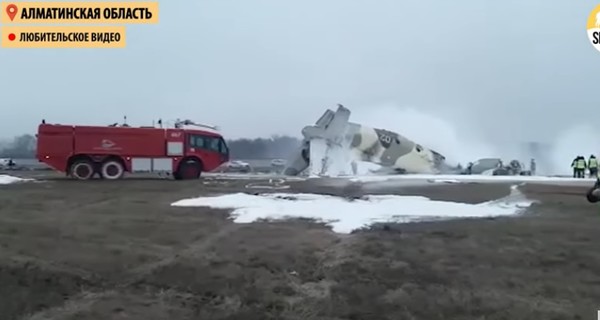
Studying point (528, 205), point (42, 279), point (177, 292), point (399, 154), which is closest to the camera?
point (177, 292)

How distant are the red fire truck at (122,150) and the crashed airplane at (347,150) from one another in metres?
6.61

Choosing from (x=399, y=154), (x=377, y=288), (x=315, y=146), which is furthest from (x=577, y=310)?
(x=399, y=154)

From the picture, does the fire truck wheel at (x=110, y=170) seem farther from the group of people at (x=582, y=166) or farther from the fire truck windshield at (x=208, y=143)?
the group of people at (x=582, y=166)

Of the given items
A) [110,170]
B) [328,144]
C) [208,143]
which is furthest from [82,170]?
[328,144]

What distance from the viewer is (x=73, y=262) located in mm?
6922

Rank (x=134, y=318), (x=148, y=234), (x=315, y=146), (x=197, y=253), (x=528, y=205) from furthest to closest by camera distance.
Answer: (x=315, y=146) → (x=528, y=205) → (x=148, y=234) → (x=197, y=253) → (x=134, y=318)

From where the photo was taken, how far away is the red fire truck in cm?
2588

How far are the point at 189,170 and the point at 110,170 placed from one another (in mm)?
3852

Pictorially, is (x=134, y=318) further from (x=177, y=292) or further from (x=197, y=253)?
(x=197, y=253)

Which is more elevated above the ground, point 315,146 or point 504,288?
point 315,146

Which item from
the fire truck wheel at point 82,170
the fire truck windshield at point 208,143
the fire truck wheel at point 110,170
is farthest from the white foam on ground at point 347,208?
the fire truck wheel at point 82,170

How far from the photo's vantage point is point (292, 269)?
6.73 metres

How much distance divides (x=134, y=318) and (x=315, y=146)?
27.5 metres

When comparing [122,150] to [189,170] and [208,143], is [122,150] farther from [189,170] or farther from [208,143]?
[208,143]
